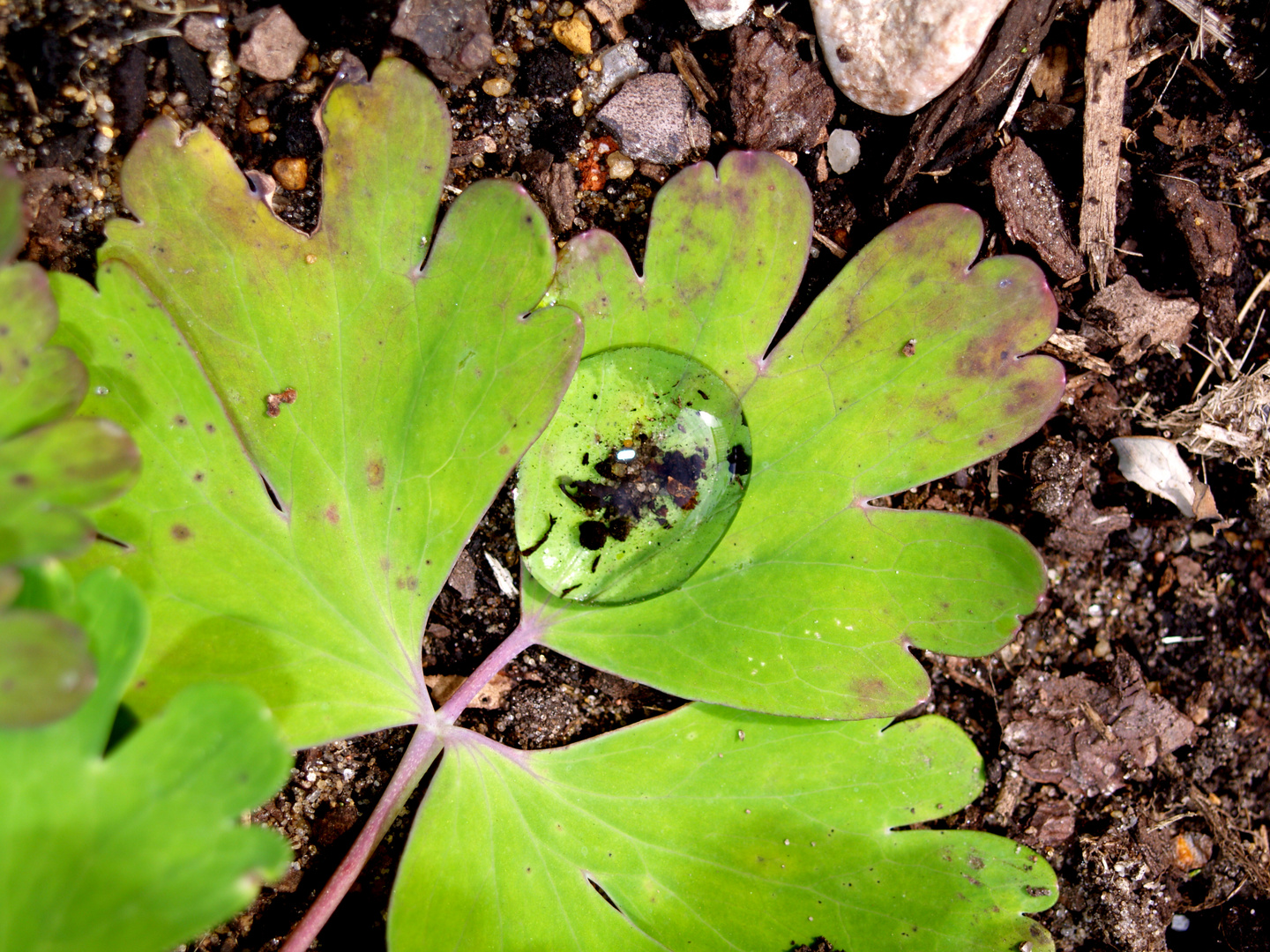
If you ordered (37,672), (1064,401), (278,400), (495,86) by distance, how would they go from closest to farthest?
(37,672) → (278,400) → (495,86) → (1064,401)

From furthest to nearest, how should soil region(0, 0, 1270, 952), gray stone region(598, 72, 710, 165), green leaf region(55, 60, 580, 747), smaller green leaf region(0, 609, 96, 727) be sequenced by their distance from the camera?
gray stone region(598, 72, 710, 165)
soil region(0, 0, 1270, 952)
green leaf region(55, 60, 580, 747)
smaller green leaf region(0, 609, 96, 727)

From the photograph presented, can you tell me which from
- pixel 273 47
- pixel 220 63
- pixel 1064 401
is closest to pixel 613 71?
pixel 273 47

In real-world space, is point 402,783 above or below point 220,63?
below

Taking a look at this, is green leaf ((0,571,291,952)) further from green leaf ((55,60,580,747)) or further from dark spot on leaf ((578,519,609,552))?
dark spot on leaf ((578,519,609,552))

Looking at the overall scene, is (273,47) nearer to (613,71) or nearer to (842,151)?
(613,71)

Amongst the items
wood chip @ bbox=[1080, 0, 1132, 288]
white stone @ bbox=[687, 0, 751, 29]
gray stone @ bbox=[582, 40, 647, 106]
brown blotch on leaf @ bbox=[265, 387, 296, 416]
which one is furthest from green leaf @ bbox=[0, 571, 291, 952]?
wood chip @ bbox=[1080, 0, 1132, 288]

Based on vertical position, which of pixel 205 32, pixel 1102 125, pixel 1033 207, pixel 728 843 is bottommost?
pixel 728 843
